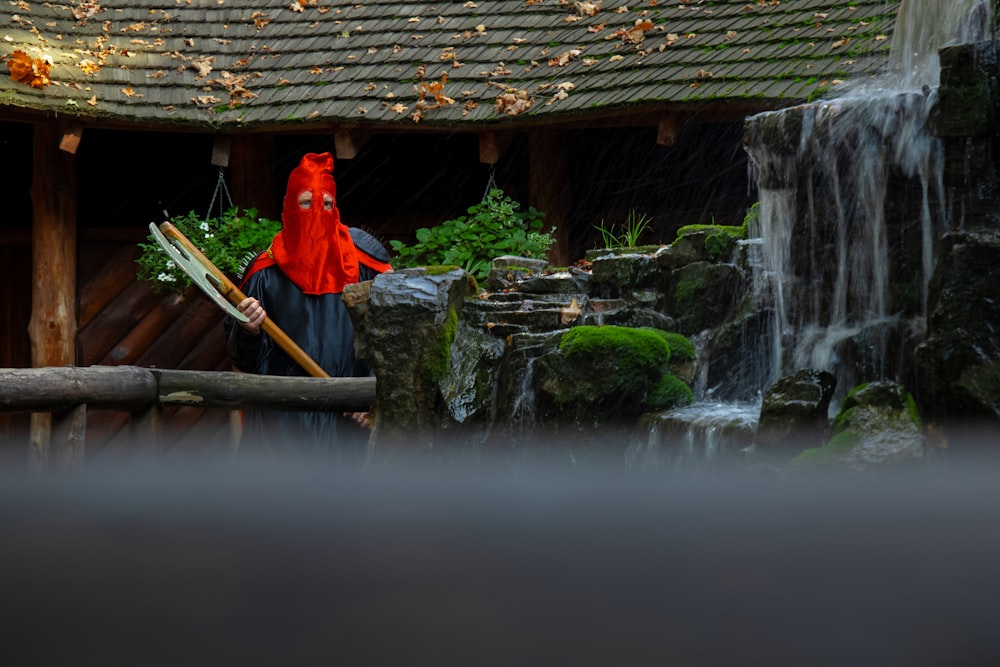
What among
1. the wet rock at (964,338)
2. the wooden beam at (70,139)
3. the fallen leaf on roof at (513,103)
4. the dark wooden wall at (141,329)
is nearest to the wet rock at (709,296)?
the wet rock at (964,338)

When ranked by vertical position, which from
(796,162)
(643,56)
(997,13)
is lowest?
(796,162)

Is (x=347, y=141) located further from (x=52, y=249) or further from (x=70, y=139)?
(x=52, y=249)

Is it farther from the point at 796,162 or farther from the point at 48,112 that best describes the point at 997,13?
the point at 48,112

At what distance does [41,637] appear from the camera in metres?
0.63

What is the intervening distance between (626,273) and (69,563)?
5.63 metres

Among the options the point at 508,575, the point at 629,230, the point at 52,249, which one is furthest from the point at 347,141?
the point at 508,575

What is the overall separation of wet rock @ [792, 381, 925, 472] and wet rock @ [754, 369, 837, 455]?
0.10 meters

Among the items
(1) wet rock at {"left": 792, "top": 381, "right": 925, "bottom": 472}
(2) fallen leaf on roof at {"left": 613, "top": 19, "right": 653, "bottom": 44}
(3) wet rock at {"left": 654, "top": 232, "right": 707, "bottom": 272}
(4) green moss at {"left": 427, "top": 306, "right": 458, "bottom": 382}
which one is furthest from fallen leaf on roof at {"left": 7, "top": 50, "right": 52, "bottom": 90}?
(1) wet rock at {"left": 792, "top": 381, "right": 925, "bottom": 472}

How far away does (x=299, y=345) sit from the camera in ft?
18.7

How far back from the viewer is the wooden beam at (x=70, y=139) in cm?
822

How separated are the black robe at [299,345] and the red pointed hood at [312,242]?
0.07m

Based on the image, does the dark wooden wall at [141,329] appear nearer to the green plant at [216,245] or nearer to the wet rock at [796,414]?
the green plant at [216,245]

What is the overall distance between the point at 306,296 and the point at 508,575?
16.7ft

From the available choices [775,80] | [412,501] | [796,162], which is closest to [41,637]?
[412,501]
